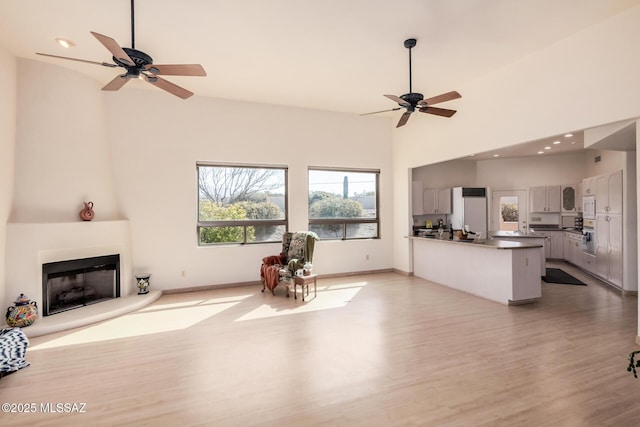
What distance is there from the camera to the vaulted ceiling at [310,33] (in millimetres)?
3188

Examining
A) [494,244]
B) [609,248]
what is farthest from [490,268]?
[609,248]

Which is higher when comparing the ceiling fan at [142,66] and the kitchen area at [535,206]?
the ceiling fan at [142,66]

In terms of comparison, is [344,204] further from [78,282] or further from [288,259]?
[78,282]

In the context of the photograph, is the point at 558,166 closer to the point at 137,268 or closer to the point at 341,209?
the point at 341,209

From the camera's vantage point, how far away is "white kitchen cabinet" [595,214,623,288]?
211 inches

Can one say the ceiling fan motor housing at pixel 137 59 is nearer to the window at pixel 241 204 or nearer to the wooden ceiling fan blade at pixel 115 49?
the wooden ceiling fan blade at pixel 115 49

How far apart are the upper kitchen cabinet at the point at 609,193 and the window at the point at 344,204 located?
412cm

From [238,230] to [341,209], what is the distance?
86.7 inches

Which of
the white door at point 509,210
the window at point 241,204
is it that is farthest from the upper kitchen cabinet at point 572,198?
the window at point 241,204

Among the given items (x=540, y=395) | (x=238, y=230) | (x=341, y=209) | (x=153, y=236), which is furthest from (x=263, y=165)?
(x=540, y=395)

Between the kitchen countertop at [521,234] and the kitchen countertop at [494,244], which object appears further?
the kitchen countertop at [521,234]

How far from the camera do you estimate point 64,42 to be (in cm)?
377

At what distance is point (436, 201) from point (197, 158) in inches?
214

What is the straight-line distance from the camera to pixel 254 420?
215 centimetres
